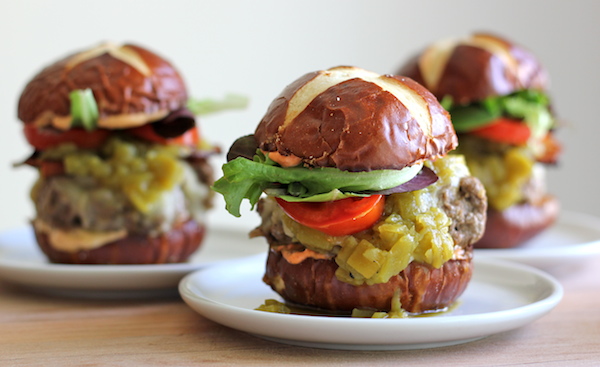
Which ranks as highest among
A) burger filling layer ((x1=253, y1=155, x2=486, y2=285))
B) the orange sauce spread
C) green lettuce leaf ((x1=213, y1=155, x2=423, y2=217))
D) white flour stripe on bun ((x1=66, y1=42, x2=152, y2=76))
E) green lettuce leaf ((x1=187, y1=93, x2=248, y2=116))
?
white flour stripe on bun ((x1=66, y1=42, x2=152, y2=76))

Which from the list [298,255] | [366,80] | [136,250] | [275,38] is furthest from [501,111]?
[275,38]

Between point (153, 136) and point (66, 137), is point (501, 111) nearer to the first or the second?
point (153, 136)

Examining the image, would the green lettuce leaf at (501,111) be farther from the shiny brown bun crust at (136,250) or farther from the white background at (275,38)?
the white background at (275,38)

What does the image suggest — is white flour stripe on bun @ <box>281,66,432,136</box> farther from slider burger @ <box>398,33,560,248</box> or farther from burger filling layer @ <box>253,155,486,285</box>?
slider burger @ <box>398,33,560,248</box>

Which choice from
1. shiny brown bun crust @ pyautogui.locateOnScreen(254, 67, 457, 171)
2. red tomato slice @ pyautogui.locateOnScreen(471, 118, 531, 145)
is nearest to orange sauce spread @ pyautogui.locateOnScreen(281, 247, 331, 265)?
shiny brown bun crust @ pyautogui.locateOnScreen(254, 67, 457, 171)

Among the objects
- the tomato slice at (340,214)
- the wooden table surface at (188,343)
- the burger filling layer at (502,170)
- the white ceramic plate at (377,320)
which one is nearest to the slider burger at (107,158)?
the wooden table surface at (188,343)

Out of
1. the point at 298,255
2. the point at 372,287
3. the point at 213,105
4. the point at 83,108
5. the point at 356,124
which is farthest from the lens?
the point at 213,105

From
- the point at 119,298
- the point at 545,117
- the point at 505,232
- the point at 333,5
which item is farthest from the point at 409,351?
the point at 333,5
